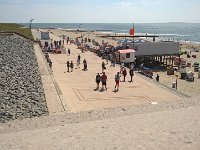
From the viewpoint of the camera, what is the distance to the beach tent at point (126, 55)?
31.8m

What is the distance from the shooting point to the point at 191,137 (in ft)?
27.3

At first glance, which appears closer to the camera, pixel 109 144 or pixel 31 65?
pixel 109 144

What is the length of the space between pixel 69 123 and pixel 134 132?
289 centimetres

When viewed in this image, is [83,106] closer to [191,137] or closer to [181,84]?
[191,137]

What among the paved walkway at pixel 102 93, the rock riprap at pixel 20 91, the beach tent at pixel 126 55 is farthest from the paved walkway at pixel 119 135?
the beach tent at pixel 126 55

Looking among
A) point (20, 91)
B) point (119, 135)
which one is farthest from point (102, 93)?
point (119, 135)

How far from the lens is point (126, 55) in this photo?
32.2 metres

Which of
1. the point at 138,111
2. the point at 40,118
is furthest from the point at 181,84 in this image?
the point at 40,118

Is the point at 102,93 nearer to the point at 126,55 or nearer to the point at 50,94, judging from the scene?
the point at 50,94

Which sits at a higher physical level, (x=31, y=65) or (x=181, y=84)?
(x=31, y=65)

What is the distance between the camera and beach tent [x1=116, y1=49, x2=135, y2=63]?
1251 inches

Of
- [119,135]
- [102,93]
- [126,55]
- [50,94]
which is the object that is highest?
[126,55]

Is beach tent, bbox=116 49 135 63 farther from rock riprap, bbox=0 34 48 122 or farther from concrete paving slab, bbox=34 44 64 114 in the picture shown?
concrete paving slab, bbox=34 44 64 114

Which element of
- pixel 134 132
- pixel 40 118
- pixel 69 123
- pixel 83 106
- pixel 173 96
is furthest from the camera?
pixel 173 96
